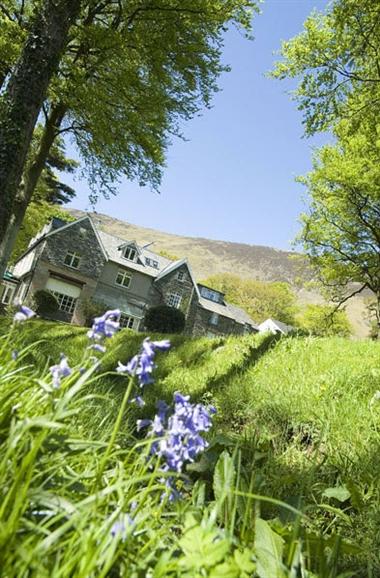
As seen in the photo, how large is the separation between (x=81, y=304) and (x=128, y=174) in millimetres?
24107

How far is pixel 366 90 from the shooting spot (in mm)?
9641

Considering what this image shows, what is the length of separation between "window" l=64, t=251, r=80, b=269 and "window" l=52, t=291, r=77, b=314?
2.94m

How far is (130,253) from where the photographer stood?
4328 cm

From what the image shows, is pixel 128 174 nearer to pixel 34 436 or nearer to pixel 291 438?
pixel 291 438

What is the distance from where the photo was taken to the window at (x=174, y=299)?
44.2 metres

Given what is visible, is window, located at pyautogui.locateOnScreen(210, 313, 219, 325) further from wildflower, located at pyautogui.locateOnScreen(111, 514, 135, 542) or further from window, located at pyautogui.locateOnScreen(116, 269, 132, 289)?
wildflower, located at pyautogui.locateOnScreen(111, 514, 135, 542)

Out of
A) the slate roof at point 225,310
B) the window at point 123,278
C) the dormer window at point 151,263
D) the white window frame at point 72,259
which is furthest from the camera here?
the slate roof at point 225,310

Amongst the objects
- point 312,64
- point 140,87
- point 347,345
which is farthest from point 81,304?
point 347,345

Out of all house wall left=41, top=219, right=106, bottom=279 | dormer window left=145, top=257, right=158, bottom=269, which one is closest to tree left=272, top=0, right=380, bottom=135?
house wall left=41, top=219, right=106, bottom=279

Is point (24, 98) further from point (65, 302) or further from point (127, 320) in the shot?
point (127, 320)

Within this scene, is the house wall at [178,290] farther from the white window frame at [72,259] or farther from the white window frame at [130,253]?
the white window frame at [72,259]

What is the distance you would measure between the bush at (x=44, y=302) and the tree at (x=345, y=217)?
2135 cm

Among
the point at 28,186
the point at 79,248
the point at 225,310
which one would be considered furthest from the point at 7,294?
the point at 28,186

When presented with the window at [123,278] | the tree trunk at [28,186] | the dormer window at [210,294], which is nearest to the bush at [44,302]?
the window at [123,278]
